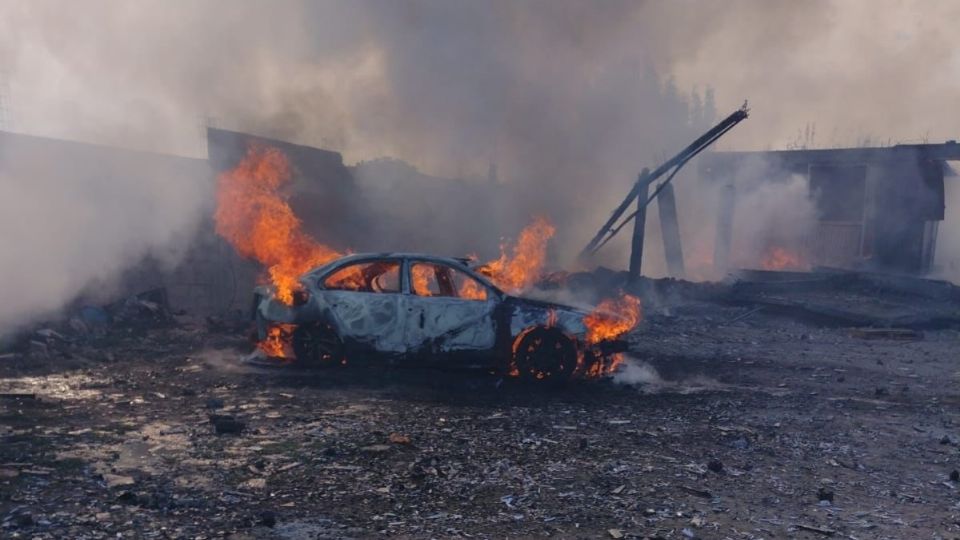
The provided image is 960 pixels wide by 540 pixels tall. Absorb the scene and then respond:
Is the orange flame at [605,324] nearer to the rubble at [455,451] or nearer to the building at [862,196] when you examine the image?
the rubble at [455,451]

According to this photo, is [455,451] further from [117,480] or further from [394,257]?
[394,257]

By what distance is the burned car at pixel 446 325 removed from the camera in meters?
7.67

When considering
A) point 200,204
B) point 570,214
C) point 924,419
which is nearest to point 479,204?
point 570,214

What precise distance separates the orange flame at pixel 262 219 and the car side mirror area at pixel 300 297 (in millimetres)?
1585

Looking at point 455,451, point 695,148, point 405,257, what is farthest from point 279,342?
point 695,148

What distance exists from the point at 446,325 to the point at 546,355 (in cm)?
122

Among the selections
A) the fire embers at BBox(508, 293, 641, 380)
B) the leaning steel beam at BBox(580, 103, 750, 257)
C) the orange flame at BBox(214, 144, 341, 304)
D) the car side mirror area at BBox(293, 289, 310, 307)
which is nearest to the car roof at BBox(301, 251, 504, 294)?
the car side mirror area at BBox(293, 289, 310, 307)

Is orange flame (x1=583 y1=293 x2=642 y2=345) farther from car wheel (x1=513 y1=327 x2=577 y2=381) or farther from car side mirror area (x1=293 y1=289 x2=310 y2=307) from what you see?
car side mirror area (x1=293 y1=289 x2=310 y2=307)

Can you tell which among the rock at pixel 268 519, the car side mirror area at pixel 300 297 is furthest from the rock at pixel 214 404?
the rock at pixel 268 519

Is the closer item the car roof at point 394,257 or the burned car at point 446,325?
the burned car at point 446,325

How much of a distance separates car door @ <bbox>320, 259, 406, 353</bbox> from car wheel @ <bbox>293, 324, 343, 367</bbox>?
23cm

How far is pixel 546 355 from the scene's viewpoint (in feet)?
25.3

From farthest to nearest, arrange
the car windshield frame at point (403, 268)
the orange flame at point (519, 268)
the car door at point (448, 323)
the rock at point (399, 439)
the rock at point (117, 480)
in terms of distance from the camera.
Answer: the orange flame at point (519, 268)
the car windshield frame at point (403, 268)
the car door at point (448, 323)
the rock at point (399, 439)
the rock at point (117, 480)

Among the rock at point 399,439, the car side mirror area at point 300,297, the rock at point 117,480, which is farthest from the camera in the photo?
the car side mirror area at point 300,297
